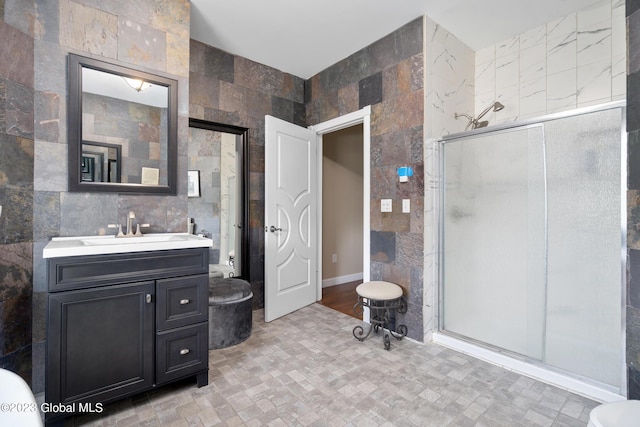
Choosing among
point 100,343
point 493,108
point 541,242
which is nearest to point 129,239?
point 100,343

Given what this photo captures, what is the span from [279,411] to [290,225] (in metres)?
1.82

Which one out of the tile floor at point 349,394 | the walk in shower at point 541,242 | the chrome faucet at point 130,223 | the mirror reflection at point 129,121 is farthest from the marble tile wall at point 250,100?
the walk in shower at point 541,242

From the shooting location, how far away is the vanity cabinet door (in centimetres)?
143

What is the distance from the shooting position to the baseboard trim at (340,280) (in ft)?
14.3

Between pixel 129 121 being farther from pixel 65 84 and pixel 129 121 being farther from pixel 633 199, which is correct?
pixel 633 199

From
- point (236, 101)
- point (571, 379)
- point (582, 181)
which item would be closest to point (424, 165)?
point (582, 181)

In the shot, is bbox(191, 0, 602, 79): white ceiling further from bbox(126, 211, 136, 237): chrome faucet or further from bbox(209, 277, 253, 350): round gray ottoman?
bbox(209, 277, 253, 350): round gray ottoman

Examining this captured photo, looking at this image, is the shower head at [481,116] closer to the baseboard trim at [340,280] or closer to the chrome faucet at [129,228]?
the baseboard trim at [340,280]

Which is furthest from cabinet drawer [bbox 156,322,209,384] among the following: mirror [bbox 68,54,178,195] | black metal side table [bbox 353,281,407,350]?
black metal side table [bbox 353,281,407,350]

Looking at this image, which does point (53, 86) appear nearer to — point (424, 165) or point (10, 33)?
point (10, 33)

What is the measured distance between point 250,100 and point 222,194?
1066mm

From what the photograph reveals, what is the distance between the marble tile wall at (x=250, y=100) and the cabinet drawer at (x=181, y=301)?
1.37m

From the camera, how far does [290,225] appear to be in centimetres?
319

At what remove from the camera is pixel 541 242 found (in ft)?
6.69
